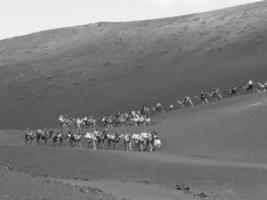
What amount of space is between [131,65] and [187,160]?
55.4 meters

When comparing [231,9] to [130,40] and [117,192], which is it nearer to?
[130,40]

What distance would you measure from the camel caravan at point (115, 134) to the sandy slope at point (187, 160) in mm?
1509

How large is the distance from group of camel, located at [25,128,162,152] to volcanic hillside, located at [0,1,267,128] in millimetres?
22820

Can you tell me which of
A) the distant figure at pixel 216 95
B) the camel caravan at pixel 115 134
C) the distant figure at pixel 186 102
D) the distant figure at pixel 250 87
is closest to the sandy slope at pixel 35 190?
the camel caravan at pixel 115 134

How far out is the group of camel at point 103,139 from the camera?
49.2 m

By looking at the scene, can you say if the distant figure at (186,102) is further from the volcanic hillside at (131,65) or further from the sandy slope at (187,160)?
the sandy slope at (187,160)

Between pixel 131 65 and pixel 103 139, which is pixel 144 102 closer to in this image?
pixel 131 65

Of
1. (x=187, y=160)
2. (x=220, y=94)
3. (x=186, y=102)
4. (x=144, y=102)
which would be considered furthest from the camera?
(x=144, y=102)

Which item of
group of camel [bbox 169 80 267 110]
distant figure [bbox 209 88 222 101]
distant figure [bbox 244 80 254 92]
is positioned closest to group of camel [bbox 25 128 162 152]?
group of camel [bbox 169 80 267 110]

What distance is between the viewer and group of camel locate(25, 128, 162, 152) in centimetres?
4916

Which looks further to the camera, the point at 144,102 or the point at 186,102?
the point at 144,102

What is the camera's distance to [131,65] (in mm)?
96312

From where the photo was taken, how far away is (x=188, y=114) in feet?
204

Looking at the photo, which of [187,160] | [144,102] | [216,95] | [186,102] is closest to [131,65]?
[144,102]
